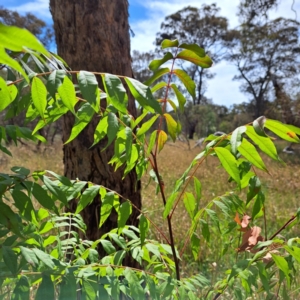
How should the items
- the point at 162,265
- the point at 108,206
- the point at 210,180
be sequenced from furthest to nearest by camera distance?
1. the point at 210,180
2. the point at 162,265
3. the point at 108,206

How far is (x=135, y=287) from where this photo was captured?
95cm

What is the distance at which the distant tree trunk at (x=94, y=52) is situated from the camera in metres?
1.97

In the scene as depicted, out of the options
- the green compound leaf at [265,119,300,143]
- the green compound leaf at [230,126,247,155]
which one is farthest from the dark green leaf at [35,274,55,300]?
the green compound leaf at [265,119,300,143]

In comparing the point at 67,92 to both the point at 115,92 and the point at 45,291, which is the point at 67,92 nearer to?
the point at 115,92

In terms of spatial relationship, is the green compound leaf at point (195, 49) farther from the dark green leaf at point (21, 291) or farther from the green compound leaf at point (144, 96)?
the dark green leaf at point (21, 291)

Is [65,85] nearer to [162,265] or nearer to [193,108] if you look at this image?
[162,265]

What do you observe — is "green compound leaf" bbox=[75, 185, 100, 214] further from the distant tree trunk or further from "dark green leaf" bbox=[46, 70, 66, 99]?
the distant tree trunk

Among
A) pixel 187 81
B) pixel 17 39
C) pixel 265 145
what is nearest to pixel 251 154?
pixel 265 145

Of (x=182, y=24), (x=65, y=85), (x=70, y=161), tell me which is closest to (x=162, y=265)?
(x=65, y=85)

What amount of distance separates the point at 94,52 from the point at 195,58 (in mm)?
1162

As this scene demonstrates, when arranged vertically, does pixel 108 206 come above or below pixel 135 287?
above

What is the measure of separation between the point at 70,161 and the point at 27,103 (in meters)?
1.14

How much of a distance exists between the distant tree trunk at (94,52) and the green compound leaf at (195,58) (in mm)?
1097

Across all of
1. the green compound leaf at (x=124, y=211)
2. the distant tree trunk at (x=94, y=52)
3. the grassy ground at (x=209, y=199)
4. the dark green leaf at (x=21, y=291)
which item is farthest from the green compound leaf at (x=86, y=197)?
the distant tree trunk at (x=94, y=52)
